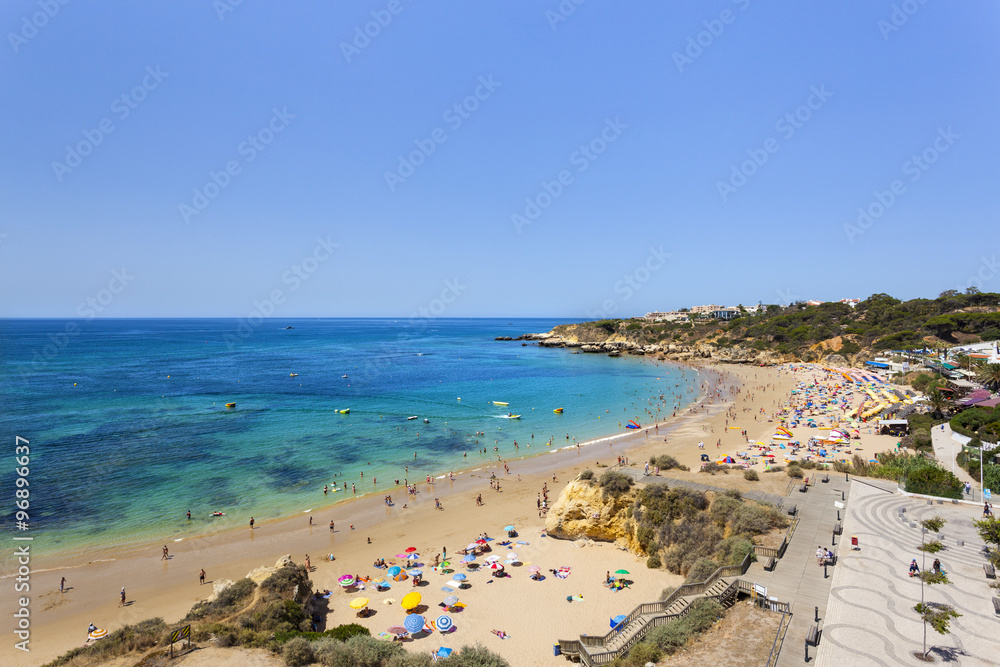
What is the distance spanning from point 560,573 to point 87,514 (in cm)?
2665

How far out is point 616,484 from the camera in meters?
20.9

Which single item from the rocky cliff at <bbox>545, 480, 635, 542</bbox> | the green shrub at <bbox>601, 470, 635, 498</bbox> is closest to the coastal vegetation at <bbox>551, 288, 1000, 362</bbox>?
the green shrub at <bbox>601, 470, 635, 498</bbox>

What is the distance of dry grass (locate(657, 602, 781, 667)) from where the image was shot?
10.8 m

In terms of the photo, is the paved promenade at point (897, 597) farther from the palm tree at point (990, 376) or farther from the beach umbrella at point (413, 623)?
the palm tree at point (990, 376)

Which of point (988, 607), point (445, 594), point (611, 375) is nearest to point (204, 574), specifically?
point (445, 594)

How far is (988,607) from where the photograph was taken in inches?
494

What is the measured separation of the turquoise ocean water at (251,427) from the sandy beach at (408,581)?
2.75 metres

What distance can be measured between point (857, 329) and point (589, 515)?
9058cm

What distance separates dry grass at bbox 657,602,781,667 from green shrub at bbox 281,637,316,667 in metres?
9.12

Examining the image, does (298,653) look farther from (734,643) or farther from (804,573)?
(804,573)

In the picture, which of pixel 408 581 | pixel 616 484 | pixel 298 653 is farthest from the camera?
pixel 616 484

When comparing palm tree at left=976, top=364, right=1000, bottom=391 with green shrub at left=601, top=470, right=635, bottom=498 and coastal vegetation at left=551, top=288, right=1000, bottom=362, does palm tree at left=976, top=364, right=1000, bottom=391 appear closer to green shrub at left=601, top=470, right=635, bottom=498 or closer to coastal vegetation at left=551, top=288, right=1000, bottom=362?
coastal vegetation at left=551, top=288, right=1000, bottom=362

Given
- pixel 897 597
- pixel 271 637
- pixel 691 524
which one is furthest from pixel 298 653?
pixel 897 597

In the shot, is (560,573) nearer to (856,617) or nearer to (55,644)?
(856,617)
